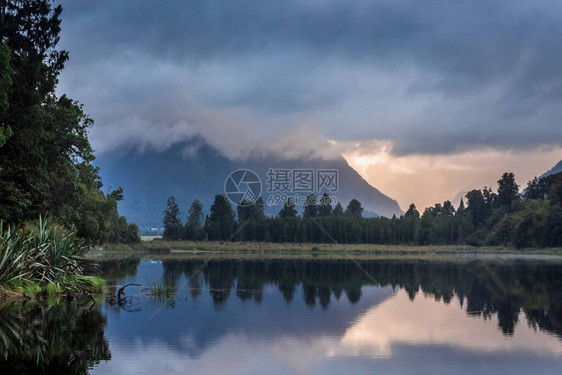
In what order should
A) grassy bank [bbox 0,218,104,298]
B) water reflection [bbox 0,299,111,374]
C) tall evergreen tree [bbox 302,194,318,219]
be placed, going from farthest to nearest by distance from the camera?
A: 1. tall evergreen tree [bbox 302,194,318,219]
2. grassy bank [bbox 0,218,104,298]
3. water reflection [bbox 0,299,111,374]

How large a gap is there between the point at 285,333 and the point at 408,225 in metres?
122

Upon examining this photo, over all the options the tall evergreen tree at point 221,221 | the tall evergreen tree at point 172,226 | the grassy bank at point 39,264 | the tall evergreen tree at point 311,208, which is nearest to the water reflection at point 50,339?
the grassy bank at point 39,264

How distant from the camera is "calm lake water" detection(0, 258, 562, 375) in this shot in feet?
43.0

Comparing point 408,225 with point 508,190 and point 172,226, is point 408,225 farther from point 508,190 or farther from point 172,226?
point 172,226

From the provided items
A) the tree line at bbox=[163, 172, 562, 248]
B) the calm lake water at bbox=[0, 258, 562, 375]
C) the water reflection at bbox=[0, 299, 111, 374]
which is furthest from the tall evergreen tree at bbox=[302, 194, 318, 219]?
the water reflection at bbox=[0, 299, 111, 374]

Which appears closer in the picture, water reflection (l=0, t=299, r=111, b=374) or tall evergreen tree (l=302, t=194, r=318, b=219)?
water reflection (l=0, t=299, r=111, b=374)

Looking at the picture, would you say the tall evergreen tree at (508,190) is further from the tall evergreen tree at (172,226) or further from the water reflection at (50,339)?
the water reflection at (50,339)

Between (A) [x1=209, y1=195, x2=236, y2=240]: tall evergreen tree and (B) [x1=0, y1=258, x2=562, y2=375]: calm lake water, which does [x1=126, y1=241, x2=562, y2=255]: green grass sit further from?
(B) [x1=0, y1=258, x2=562, y2=375]: calm lake water

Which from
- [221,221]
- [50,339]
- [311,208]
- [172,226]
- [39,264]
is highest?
[311,208]

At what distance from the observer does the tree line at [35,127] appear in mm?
24359

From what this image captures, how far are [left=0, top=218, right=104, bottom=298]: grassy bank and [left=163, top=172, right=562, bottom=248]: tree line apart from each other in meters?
95.8

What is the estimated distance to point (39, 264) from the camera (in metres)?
23.1

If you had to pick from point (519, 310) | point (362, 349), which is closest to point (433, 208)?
point (519, 310)

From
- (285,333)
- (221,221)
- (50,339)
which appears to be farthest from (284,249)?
(50,339)
